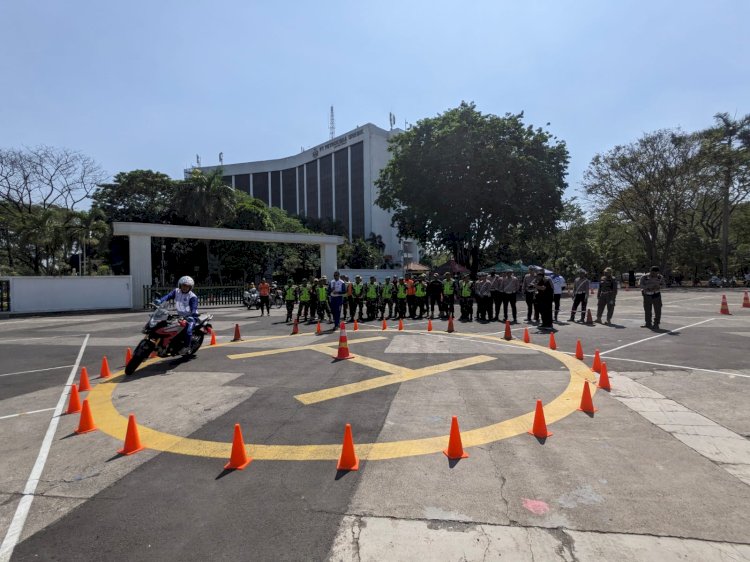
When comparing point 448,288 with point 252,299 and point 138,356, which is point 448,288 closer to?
point 138,356

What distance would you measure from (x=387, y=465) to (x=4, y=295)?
87.9ft

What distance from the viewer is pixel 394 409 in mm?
5707

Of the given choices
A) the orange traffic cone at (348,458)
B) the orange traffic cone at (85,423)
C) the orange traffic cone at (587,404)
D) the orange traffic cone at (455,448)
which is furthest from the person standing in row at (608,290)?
the orange traffic cone at (85,423)

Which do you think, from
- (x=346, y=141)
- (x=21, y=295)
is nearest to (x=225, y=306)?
(x=21, y=295)

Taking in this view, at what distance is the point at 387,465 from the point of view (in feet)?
13.2

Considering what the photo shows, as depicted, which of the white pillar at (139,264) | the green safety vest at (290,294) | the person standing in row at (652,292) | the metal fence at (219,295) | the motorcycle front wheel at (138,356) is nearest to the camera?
the motorcycle front wheel at (138,356)

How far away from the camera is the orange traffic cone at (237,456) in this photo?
4.04m

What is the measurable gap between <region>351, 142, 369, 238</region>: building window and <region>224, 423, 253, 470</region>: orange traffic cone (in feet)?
260

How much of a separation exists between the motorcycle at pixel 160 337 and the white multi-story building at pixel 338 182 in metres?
60.4

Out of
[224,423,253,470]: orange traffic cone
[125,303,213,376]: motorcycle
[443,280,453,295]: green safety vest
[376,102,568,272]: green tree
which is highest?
[376,102,568,272]: green tree

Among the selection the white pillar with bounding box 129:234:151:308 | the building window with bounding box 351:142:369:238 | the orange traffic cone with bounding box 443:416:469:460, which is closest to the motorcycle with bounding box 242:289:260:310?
the white pillar with bounding box 129:234:151:308

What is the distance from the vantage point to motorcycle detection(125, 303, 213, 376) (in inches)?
325

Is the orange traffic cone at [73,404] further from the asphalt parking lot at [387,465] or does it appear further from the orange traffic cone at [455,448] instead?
the orange traffic cone at [455,448]

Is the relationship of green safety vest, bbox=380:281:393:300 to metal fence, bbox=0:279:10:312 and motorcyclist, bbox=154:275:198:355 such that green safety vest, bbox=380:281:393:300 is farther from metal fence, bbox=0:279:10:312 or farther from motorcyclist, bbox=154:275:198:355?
metal fence, bbox=0:279:10:312
